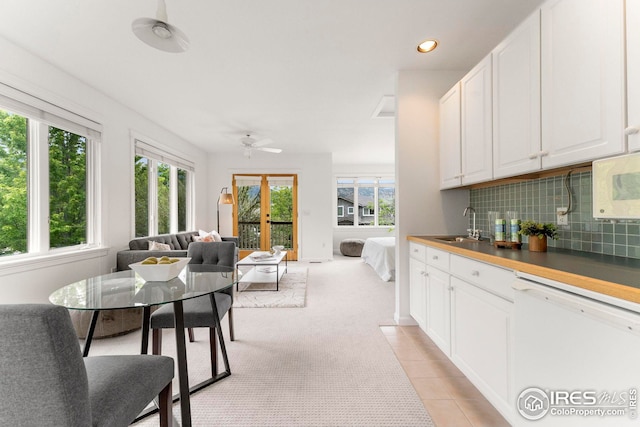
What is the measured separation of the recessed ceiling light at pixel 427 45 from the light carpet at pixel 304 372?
2577mm

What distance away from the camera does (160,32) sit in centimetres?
148

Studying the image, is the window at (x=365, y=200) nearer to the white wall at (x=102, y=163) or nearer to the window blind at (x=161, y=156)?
the window blind at (x=161, y=156)

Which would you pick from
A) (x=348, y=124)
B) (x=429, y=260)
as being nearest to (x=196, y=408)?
(x=429, y=260)

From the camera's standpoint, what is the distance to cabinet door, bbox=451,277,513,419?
1.38m

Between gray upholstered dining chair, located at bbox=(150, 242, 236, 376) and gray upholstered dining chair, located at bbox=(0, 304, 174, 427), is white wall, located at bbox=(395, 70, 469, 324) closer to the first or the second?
gray upholstered dining chair, located at bbox=(150, 242, 236, 376)

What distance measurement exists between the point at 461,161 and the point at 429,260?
0.89m

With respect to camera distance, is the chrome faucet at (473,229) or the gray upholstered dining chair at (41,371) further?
the chrome faucet at (473,229)

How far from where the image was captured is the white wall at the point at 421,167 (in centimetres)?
285

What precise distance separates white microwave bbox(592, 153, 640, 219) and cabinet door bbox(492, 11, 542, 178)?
495 mm

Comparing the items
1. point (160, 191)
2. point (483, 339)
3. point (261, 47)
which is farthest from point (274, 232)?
point (483, 339)

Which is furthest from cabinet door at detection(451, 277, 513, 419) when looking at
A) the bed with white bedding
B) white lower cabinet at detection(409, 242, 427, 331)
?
the bed with white bedding

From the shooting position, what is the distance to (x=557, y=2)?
1462mm

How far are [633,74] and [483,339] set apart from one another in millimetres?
1360

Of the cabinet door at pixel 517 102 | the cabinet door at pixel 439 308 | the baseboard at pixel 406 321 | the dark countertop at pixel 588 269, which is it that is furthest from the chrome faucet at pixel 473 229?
the baseboard at pixel 406 321
